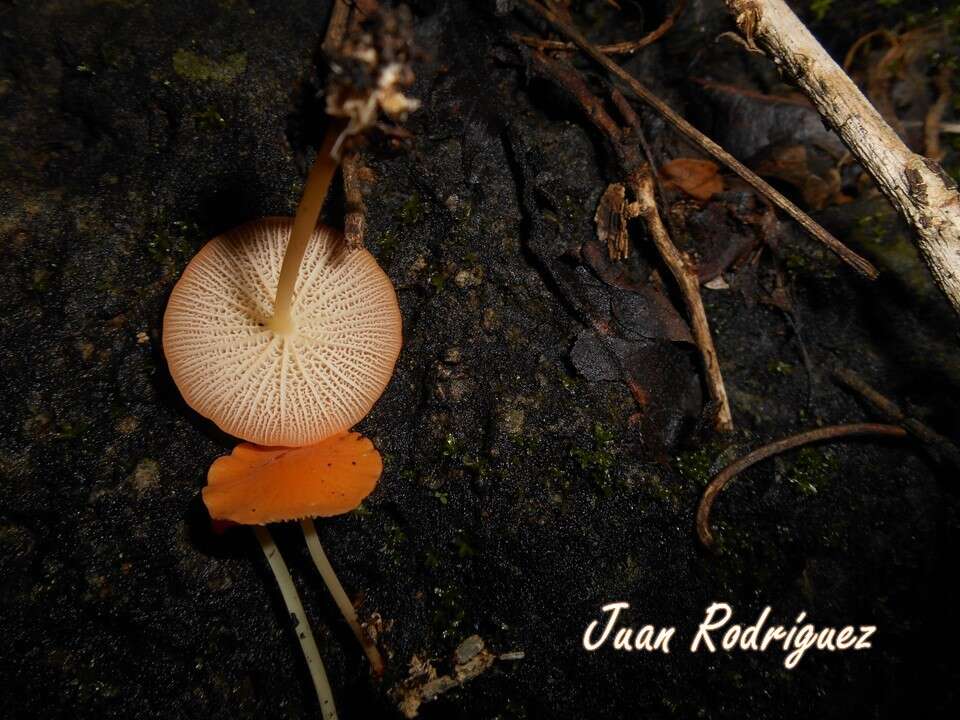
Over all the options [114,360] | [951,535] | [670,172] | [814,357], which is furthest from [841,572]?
[114,360]

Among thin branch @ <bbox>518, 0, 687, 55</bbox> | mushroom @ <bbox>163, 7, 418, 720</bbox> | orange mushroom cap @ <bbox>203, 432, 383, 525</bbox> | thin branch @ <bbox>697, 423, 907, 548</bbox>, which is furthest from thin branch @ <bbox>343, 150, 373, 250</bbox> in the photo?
thin branch @ <bbox>697, 423, 907, 548</bbox>

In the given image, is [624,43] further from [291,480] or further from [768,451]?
[291,480]

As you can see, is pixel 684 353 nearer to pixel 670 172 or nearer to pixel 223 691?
pixel 670 172

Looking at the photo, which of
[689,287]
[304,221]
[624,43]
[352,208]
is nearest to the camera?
[304,221]

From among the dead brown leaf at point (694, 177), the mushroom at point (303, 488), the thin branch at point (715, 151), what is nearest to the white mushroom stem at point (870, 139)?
the thin branch at point (715, 151)

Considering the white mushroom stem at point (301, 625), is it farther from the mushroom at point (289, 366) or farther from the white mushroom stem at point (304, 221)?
the white mushroom stem at point (304, 221)

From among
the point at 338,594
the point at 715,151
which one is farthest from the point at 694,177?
the point at 338,594

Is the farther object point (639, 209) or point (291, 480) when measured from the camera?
point (639, 209)
